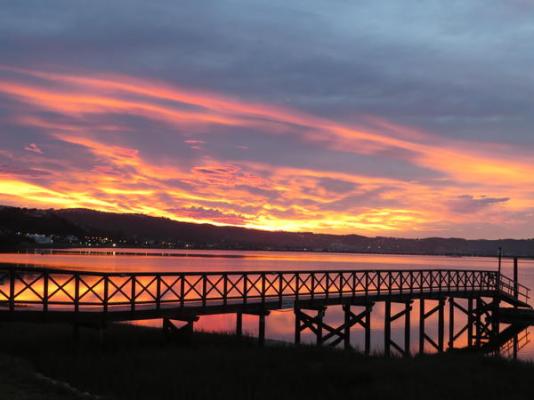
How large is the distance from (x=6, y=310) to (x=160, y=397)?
25.1 ft

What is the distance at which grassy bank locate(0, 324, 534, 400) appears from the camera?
14617mm

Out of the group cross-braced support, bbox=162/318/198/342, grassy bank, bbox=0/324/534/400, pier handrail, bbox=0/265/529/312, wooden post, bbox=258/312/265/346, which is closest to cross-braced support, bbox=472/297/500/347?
pier handrail, bbox=0/265/529/312

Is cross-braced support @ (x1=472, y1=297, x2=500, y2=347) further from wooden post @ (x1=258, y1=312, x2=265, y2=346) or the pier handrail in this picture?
wooden post @ (x1=258, y1=312, x2=265, y2=346)

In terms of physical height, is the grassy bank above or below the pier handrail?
below

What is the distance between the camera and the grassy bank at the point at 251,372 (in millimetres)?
14617

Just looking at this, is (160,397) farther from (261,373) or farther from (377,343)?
(377,343)

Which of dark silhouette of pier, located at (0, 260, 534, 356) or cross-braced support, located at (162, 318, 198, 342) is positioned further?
cross-braced support, located at (162, 318, 198, 342)

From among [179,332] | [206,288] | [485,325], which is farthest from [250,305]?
[485,325]

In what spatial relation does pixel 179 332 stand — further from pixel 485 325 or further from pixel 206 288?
pixel 485 325

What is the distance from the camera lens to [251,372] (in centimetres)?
1680

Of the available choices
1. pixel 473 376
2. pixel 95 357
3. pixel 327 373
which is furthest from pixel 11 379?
pixel 473 376

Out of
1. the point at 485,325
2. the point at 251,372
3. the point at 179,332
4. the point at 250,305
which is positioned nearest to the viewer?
the point at 251,372

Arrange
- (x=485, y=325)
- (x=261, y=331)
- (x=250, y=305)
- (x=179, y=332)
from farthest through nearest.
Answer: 1. (x=485, y=325)
2. (x=250, y=305)
3. (x=261, y=331)
4. (x=179, y=332)

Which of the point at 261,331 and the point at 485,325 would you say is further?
the point at 485,325
